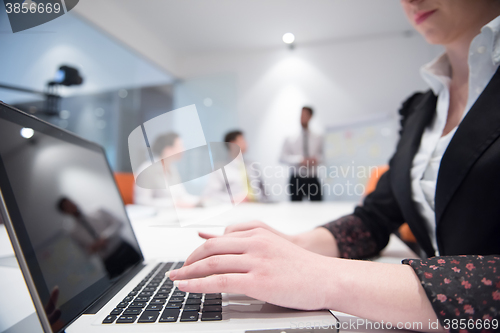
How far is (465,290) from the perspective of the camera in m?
0.19

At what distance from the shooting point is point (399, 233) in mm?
1106

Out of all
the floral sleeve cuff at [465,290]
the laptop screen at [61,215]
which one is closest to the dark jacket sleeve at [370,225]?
the floral sleeve cuff at [465,290]

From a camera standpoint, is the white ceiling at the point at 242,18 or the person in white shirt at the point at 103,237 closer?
the person in white shirt at the point at 103,237

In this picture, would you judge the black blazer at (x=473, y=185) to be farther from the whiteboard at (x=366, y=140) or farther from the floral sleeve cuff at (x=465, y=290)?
the whiteboard at (x=366, y=140)

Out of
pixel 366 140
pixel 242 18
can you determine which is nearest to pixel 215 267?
pixel 242 18

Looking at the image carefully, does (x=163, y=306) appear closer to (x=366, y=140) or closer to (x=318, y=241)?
(x=318, y=241)

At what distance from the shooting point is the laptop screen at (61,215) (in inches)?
7.4

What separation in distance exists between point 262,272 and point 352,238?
0.29 metres

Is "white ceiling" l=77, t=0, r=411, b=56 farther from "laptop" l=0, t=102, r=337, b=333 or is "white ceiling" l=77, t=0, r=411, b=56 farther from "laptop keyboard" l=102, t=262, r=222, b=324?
"laptop keyboard" l=102, t=262, r=222, b=324

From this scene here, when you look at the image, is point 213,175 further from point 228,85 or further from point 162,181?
point 228,85

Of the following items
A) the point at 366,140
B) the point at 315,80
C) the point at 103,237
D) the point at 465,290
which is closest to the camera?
the point at 465,290

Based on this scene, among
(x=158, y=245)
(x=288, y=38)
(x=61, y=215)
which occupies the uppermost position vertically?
(x=288, y=38)

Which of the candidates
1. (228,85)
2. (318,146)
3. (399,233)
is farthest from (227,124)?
(399,233)

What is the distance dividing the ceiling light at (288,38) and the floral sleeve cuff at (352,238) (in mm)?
365
